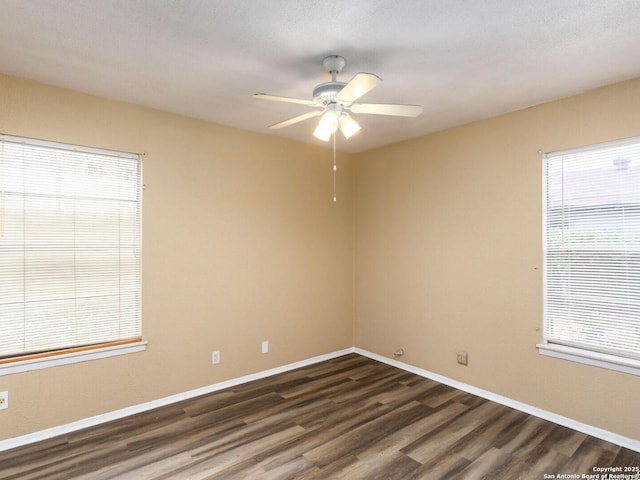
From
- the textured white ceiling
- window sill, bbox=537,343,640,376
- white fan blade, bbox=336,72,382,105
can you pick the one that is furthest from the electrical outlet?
white fan blade, bbox=336,72,382,105

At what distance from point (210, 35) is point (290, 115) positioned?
52.1 inches

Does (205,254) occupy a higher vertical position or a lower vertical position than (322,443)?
higher

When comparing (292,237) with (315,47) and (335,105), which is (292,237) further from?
(315,47)

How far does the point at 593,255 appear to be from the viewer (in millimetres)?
2752

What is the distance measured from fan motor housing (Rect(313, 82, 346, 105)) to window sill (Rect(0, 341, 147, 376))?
7.94 feet

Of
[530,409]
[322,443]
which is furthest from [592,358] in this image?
[322,443]

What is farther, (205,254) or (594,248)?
(205,254)


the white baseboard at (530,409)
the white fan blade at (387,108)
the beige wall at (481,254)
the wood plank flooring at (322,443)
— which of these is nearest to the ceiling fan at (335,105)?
the white fan blade at (387,108)

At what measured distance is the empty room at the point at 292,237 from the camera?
208 cm

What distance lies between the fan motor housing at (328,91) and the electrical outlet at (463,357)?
2.69 m

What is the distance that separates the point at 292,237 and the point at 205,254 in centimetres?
103

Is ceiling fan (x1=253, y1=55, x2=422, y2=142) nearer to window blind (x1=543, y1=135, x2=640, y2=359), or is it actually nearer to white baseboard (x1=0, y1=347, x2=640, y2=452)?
window blind (x1=543, y1=135, x2=640, y2=359)

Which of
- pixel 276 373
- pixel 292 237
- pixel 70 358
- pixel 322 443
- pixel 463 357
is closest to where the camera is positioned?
pixel 322 443

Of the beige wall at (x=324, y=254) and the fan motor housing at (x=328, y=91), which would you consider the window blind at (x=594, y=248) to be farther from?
the fan motor housing at (x=328, y=91)
